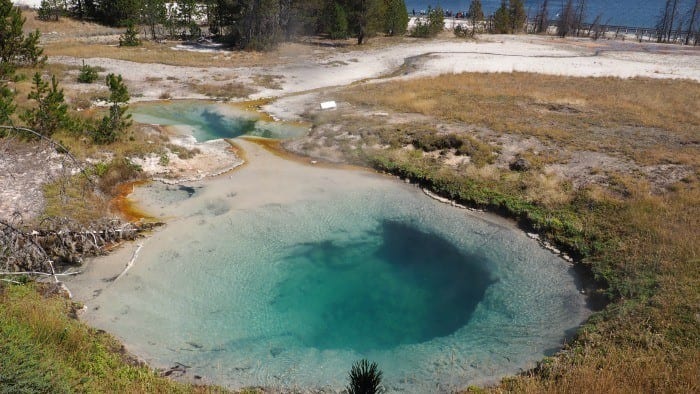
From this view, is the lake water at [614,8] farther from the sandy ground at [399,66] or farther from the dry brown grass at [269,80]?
the dry brown grass at [269,80]

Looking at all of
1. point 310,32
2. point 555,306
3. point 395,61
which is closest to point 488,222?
point 555,306

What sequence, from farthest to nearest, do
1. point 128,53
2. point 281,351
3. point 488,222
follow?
point 128,53 → point 488,222 → point 281,351

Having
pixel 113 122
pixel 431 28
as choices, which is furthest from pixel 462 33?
pixel 113 122

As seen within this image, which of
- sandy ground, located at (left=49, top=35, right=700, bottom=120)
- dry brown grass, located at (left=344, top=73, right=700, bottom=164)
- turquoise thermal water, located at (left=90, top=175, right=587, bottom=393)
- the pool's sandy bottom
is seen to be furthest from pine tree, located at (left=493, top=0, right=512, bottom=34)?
turquoise thermal water, located at (left=90, top=175, right=587, bottom=393)

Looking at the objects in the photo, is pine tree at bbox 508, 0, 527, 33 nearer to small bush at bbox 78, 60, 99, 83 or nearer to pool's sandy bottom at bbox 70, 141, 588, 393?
small bush at bbox 78, 60, 99, 83

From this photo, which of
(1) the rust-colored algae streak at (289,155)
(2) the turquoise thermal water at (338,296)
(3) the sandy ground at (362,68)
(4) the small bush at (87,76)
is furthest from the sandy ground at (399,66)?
(2) the turquoise thermal water at (338,296)

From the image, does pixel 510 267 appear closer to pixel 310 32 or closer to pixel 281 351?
pixel 281 351
